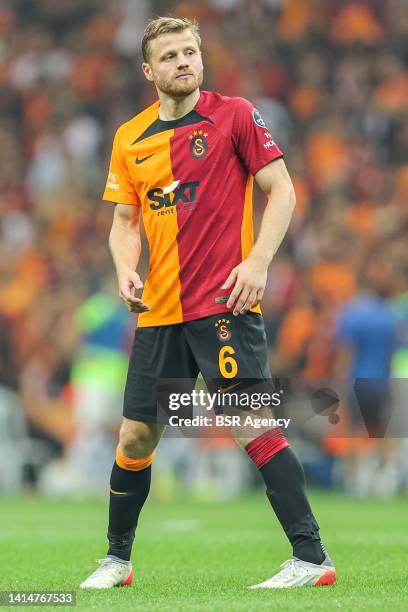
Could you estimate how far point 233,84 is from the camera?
665 inches

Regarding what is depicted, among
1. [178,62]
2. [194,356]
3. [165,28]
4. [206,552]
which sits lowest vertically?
[206,552]

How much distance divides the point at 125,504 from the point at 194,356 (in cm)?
74

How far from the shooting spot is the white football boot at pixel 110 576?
5.52 meters

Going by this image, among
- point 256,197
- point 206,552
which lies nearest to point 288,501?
point 206,552

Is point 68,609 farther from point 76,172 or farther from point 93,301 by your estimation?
point 76,172

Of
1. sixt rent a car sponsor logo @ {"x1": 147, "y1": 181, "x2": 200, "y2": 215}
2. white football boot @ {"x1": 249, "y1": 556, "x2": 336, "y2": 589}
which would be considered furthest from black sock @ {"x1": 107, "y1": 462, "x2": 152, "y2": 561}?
sixt rent a car sponsor logo @ {"x1": 147, "y1": 181, "x2": 200, "y2": 215}

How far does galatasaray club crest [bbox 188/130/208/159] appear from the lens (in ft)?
18.0

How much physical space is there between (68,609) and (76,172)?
13.0 m

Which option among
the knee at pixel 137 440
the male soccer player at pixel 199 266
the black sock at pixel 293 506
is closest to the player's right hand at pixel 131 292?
the male soccer player at pixel 199 266

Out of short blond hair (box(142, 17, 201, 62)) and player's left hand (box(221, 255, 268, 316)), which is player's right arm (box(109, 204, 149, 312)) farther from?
short blond hair (box(142, 17, 201, 62))

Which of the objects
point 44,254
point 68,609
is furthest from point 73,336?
point 68,609

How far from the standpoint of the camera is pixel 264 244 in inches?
209

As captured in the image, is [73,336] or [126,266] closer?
[126,266]

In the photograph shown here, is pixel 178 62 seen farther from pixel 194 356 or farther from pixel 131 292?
pixel 194 356
